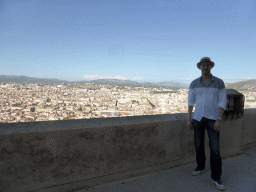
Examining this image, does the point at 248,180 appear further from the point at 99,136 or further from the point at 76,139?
the point at 76,139

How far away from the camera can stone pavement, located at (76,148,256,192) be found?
210 centimetres

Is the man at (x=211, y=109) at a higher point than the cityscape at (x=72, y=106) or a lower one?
higher

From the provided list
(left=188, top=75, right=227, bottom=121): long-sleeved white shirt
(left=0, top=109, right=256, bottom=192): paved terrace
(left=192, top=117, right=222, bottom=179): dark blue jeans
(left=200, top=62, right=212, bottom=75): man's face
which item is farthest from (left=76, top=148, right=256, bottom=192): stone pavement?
(left=200, top=62, right=212, bottom=75): man's face

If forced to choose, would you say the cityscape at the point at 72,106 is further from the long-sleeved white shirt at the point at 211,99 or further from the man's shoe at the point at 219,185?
the man's shoe at the point at 219,185

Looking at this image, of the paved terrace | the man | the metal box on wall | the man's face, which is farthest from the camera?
the metal box on wall

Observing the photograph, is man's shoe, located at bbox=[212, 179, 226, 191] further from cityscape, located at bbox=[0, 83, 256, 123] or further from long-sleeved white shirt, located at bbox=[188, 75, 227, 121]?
cityscape, located at bbox=[0, 83, 256, 123]

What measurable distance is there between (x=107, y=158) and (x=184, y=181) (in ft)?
3.89

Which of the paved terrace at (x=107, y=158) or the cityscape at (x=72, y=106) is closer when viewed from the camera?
the paved terrace at (x=107, y=158)

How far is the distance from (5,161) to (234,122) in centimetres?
372

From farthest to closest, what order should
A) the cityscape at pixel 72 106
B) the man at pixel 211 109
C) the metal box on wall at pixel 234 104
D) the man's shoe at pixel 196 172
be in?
the cityscape at pixel 72 106 < the metal box on wall at pixel 234 104 < the man's shoe at pixel 196 172 < the man at pixel 211 109

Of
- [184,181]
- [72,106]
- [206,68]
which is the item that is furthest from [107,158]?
[72,106]

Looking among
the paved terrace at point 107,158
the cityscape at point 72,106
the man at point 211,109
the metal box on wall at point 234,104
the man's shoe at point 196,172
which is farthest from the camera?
the cityscape at point 72,106

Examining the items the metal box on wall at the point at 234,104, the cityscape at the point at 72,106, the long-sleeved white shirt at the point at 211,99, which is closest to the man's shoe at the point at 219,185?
the long-sleeved white shirt at the point at 211,99

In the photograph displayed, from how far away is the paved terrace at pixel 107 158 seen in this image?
170cm
